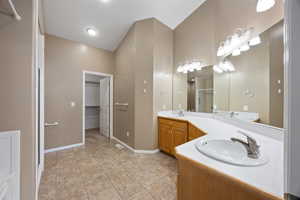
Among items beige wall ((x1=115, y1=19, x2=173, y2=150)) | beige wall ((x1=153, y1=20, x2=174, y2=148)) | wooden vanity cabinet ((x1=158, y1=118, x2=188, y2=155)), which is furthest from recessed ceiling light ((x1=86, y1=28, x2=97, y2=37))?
wooden vanity cabinet ((x1=158, y1=118, x2=188, y2=155))

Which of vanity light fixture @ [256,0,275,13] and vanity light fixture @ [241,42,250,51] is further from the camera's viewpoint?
vanity light fixture @ [241,42,250,51]

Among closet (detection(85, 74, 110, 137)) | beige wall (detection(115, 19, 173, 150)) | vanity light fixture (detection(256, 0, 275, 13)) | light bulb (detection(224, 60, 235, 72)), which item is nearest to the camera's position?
vanity light fixture (detection(256, 0, 275, 13))

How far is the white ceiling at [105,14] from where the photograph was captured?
7.45ft

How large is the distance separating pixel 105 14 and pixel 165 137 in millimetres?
2923

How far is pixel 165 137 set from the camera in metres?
2.55

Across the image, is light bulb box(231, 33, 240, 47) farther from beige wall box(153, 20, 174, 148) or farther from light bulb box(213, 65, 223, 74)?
beige wall box(153, 20, 174, 148)

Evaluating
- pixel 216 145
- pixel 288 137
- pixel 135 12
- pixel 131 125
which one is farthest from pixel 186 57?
pixel 288 137

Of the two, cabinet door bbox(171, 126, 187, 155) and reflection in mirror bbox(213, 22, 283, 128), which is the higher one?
reflection in mirror bbox(213, 22, 283, 128)

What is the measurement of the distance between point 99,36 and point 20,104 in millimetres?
2641

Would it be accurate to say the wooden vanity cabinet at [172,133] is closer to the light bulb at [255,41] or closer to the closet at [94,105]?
the light bulb at [255,41]

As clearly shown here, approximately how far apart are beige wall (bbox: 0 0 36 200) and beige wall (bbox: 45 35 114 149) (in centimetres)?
203

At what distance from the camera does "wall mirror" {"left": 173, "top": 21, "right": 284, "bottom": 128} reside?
97 centimetres

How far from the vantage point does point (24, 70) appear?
1.06 m

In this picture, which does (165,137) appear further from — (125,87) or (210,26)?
(210,26)
